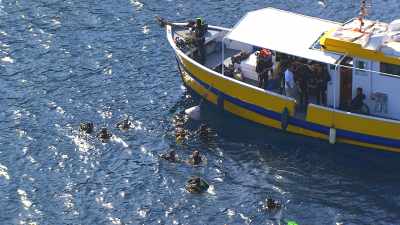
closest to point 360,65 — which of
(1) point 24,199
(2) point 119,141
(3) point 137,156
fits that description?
(3) point 137,156

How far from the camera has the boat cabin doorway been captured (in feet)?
134

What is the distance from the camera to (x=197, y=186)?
39.1 meters

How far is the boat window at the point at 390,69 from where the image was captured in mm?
39750

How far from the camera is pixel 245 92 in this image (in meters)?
43.4

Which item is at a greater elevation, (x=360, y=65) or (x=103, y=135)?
(x=360, y=65)

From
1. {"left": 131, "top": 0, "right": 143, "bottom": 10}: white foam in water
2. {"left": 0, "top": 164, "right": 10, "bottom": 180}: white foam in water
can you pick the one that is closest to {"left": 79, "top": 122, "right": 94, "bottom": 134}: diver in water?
{"left": 0, "top": 164, "right": 10, "bottom": 180}: white foam in water

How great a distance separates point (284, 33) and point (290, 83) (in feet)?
9.30

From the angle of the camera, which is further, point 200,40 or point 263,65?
point 200,40

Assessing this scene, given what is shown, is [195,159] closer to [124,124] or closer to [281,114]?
[281,114]

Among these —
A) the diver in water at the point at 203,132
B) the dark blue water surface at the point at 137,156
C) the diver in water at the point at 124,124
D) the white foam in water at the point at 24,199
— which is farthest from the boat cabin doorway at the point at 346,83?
the white foam in water at the point at 24,199

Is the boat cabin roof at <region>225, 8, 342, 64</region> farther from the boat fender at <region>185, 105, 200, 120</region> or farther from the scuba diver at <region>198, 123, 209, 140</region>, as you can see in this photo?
the scuba diver at <region>198, 123, 209, 140</region>

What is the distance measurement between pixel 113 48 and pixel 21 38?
6.78m

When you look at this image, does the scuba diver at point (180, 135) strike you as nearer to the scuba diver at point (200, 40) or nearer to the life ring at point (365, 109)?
the scuba diver at point (200, 40)

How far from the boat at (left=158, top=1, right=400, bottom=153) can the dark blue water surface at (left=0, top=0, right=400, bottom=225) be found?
3.91 ft
